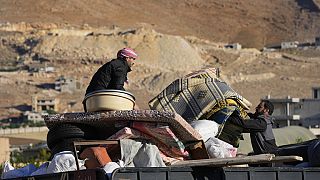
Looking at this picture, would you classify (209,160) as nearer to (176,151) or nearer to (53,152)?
(176,151)

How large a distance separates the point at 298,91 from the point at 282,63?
39.3 ft

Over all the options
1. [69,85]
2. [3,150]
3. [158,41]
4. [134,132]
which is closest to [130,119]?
[134,132]

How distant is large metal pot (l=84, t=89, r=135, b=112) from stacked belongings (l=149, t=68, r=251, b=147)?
2.61 feet

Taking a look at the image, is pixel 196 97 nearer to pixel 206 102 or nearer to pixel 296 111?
pixel 206 102

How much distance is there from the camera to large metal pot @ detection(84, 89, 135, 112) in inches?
295

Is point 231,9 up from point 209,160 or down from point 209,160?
up

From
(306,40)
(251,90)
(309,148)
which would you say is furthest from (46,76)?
(309,148)

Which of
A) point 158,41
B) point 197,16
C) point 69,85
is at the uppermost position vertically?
point 197,16

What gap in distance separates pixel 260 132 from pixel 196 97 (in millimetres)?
626

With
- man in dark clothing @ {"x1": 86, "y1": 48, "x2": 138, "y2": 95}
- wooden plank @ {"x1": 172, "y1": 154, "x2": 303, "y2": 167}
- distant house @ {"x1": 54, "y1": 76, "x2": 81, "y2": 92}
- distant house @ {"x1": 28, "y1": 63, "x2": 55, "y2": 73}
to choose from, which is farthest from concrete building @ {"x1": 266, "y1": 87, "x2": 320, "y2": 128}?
distant house @ {"x1": 28, "y1": 63, "x2": 55, "y2": 73}

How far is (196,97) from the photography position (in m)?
8.45

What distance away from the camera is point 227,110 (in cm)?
832

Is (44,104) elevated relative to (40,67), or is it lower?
lower

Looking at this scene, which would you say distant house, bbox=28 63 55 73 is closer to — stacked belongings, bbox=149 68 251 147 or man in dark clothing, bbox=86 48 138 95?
stacked belongings, bbox=149 68 251 147
